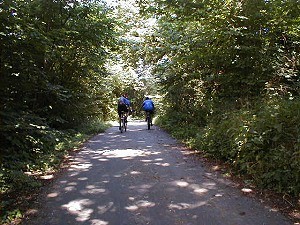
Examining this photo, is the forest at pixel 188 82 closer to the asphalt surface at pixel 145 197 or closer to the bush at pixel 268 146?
the bush at pixel 268 146

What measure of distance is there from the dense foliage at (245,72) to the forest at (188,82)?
3cm

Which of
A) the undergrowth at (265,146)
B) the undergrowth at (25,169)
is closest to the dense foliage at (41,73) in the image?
the undergrowth at (25,169)

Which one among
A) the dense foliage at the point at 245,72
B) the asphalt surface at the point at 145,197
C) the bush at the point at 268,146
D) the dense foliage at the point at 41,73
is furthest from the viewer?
the dense foliage at the point at 41,73

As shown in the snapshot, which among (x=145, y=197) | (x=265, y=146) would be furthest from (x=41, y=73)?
(x=265, y=146)

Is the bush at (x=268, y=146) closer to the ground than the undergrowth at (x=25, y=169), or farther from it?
farther from it

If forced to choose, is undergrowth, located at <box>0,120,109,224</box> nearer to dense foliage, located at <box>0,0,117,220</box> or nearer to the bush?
dense foliage, located at <box>0,0,117,220</box>

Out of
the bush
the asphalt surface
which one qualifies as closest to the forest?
the bush

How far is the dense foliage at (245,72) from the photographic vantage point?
19.9ft

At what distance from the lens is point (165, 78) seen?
15.5 m

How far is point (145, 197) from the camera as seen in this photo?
5.23 meters

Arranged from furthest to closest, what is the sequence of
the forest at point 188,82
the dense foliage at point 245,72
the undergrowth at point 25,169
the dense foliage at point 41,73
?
the dense foliage at point 41,73 → the dense foliage at point 245,72 → the forest at point 188,82 → the undergrowth at point 25,169

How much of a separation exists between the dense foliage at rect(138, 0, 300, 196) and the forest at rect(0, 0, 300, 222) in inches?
1.3

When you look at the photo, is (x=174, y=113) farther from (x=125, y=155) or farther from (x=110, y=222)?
(x=110, y=222)

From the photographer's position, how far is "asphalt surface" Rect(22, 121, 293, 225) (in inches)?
171
